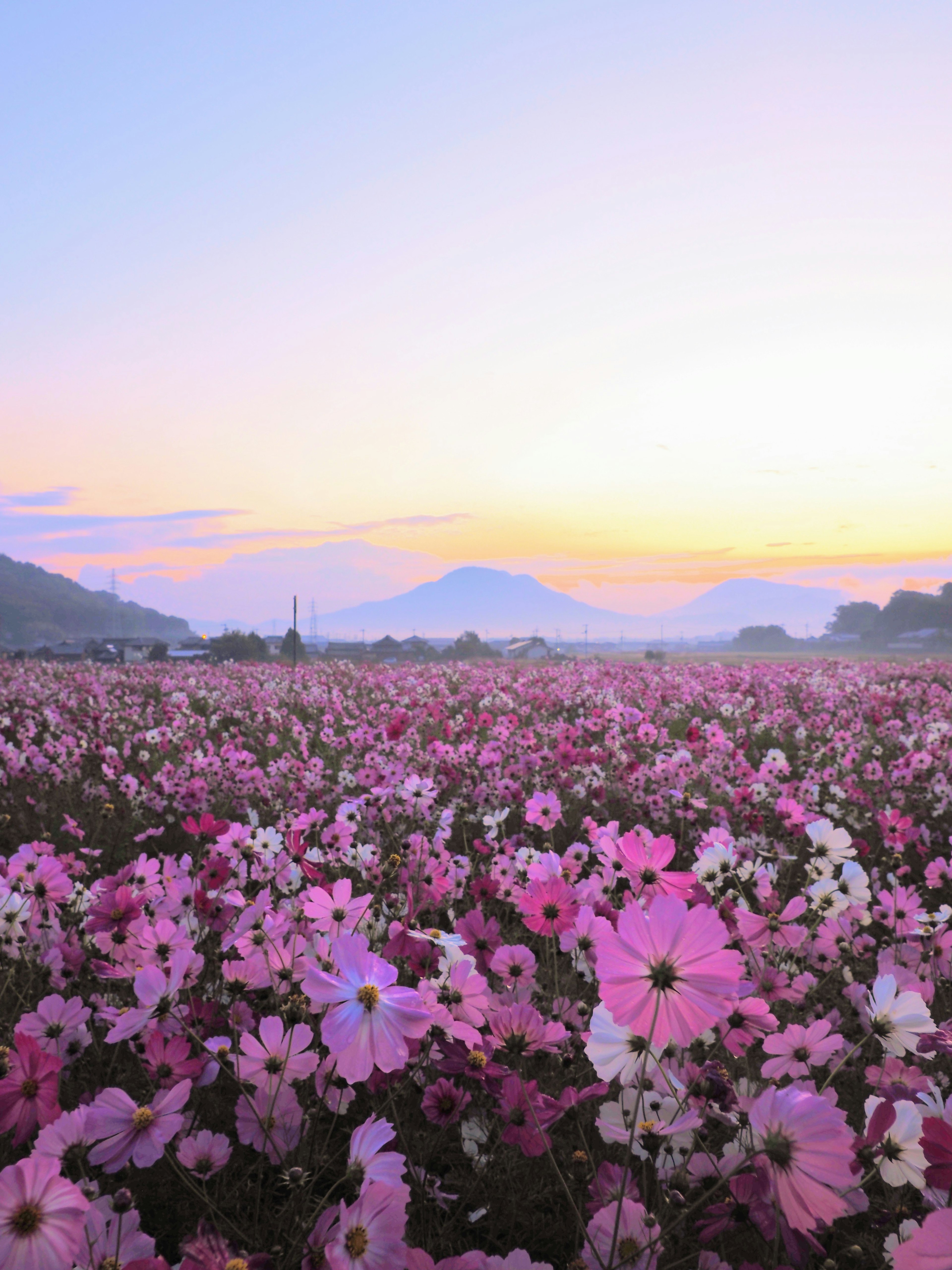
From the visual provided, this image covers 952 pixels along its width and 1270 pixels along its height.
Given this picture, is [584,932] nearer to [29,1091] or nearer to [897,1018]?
[897,1018]

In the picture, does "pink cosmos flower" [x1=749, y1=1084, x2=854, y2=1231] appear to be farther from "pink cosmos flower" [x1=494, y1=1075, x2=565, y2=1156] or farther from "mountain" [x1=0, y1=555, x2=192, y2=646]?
"mountain" [x1=0, y1=555, x2=192, y2=646]

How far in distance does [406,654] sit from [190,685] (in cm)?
3149

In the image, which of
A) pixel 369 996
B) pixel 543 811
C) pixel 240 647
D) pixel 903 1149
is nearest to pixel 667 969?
pixel 369 996

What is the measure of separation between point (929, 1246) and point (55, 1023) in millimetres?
1632

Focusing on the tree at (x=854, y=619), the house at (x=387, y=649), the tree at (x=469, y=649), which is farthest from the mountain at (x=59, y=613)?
the tree at (x=854, y=619)

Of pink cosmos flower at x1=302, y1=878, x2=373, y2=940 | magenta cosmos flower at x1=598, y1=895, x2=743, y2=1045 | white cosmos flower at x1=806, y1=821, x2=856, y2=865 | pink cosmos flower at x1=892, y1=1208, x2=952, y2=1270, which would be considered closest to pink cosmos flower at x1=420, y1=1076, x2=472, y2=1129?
pink cosmos flower at x1=302, y1=878, x2=373, y2=940

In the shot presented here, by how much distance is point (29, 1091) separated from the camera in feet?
3.57

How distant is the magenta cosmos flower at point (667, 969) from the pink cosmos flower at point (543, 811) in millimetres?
1703

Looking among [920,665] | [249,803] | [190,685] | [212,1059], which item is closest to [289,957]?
[212,1059]

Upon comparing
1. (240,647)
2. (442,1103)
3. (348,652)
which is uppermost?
(442,1103)

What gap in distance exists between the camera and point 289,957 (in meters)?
1.54

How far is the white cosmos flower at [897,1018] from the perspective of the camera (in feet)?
4.11

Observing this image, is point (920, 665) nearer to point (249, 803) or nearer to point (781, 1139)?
point (249, 803)

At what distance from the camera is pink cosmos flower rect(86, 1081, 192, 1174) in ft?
3.63
